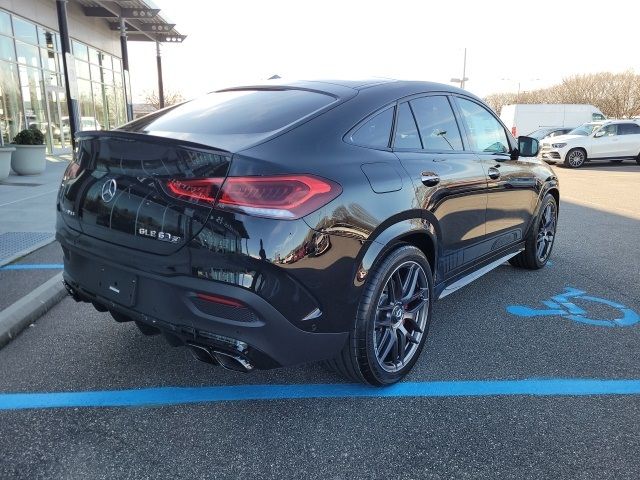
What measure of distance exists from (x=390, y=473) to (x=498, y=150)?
2.84m

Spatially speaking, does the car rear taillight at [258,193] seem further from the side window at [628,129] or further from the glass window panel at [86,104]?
the side window at [628,129]

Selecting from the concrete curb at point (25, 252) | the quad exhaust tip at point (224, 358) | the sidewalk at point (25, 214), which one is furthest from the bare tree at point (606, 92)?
the quad exhaust tip at point (224, 358)

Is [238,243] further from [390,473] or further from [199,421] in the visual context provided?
[390,473]

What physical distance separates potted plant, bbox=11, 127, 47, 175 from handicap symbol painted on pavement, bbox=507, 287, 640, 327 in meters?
11.6

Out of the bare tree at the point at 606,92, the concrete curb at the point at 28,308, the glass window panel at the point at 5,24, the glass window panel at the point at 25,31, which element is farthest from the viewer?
the bare tree at the point at 606,92

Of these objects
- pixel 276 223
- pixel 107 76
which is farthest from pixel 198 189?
pixel 107 76

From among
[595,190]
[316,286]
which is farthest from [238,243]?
[595,190]

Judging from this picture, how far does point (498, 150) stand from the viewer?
13.5ft

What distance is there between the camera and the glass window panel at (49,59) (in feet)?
53.7

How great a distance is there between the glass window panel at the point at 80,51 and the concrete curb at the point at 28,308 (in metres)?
17.5

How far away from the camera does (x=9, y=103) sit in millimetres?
14312

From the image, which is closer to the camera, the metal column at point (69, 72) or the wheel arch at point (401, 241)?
the wheel arch at point (401, 241)

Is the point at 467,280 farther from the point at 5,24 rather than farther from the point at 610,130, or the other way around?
the point at 610,130

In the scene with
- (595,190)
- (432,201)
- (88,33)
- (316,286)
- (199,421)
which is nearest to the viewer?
(316,286)
